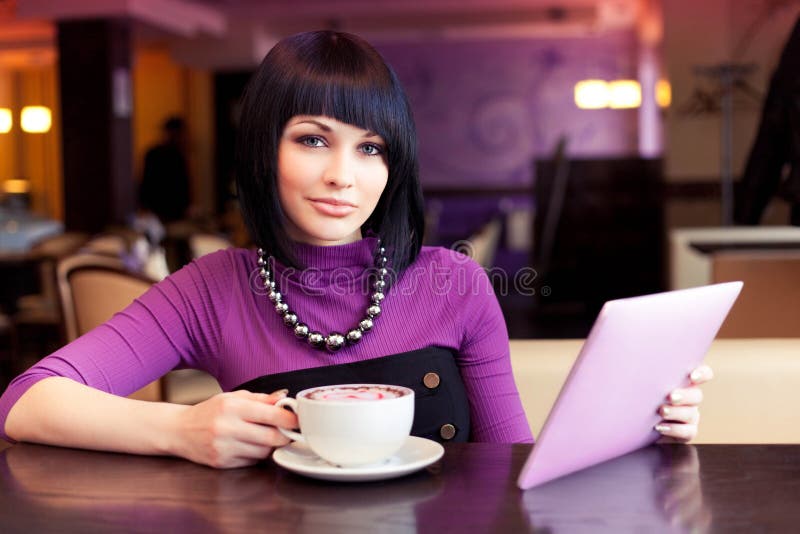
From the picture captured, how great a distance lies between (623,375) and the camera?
0.94 m

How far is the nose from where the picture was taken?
1.19 meters

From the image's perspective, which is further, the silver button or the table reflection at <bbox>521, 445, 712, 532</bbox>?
the silver button

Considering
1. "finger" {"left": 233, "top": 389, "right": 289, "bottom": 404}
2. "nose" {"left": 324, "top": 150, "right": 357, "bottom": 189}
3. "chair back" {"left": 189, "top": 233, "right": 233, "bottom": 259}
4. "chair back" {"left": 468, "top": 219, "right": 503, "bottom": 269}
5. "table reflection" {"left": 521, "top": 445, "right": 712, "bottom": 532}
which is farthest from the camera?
"chair back" {"left": 189, "top": 233, "right": 233, "bottom": 259}

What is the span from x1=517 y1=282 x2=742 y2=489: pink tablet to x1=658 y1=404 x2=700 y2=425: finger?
1cm

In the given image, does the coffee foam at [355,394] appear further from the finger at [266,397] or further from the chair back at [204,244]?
the chair back at [204,244]

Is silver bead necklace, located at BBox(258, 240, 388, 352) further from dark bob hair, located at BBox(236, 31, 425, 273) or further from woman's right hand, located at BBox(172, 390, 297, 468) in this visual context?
woman's right hand, located at BBox(172, 390, 297, 468)

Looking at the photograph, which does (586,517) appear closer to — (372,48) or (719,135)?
(372,48)

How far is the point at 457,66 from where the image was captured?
12773mm

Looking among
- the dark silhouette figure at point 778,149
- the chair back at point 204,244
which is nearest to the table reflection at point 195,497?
the dark silhouette figure at point 778,149

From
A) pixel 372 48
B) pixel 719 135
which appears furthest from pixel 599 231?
pixel 372 48

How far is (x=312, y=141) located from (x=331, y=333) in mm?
245

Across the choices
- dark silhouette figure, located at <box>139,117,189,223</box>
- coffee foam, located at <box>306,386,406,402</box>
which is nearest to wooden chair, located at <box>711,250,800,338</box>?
coffee foam, located at <box>306,386,406,402</box>

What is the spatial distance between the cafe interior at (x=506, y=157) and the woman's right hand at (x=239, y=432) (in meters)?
0.63

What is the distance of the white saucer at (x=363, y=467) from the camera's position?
898 mm
